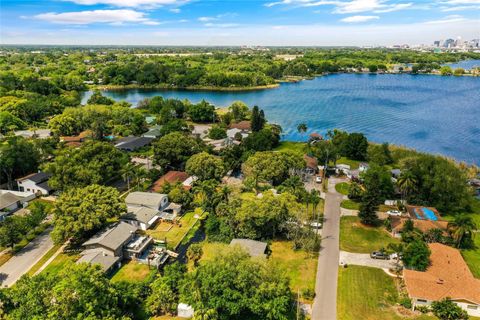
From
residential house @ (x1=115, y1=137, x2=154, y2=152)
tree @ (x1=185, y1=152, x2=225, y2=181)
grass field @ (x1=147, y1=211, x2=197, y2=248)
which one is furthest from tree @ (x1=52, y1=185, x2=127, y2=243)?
residential house @ (x1=115, y1=137, x2=154, y2=152)

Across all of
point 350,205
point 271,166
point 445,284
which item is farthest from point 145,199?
point 445,284

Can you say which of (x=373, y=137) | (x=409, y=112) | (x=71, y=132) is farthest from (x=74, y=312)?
(x=409, y=112)

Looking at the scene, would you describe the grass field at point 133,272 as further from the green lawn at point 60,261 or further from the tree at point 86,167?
the tree at point 86,167

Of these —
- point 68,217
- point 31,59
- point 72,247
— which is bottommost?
point 72,247

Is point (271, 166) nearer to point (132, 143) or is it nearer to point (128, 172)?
point (128, 172)

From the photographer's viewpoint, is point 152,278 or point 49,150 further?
point 49,150

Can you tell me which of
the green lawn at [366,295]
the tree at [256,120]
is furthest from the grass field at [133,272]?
the tree at [256,120]

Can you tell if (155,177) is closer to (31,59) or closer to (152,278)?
(152,278)
